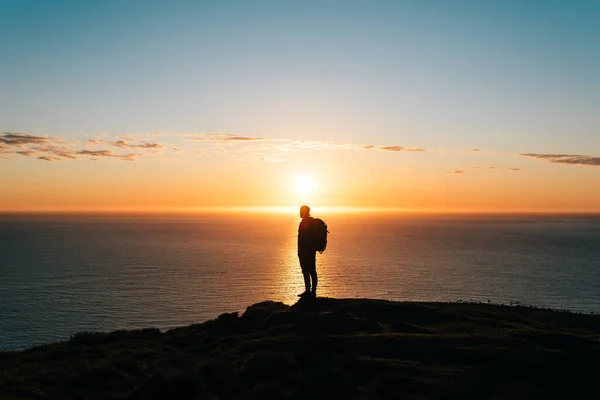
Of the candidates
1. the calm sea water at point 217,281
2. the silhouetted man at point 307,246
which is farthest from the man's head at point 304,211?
the calm sea water at point 217,281

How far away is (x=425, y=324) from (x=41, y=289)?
80.5 metres

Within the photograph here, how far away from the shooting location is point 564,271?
118m

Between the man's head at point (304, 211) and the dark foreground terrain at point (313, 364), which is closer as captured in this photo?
the dark foreground terrain at point (313, 364)

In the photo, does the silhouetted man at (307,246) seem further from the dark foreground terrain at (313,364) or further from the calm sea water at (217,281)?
the calm sea water at (217,281)

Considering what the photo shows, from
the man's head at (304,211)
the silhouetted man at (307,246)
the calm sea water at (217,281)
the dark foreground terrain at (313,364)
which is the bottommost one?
the calm sea water at (217,281)

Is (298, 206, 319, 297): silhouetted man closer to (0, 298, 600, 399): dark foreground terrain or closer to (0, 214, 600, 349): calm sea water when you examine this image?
(0, 298, 600, 399): dark foreground terrain

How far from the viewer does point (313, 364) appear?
1909 centimetres

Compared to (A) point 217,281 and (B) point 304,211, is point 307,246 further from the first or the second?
(A) point 217,281

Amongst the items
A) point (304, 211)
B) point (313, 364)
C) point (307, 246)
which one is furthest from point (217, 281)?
point (313, 364)

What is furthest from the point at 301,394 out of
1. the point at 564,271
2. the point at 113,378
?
the point at 564,271

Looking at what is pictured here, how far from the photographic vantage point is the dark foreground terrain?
54.9ft

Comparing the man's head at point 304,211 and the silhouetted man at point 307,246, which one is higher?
the man's head at point 304,211

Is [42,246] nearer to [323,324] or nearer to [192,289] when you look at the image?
[192,289]

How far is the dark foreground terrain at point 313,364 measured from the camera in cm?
1672
